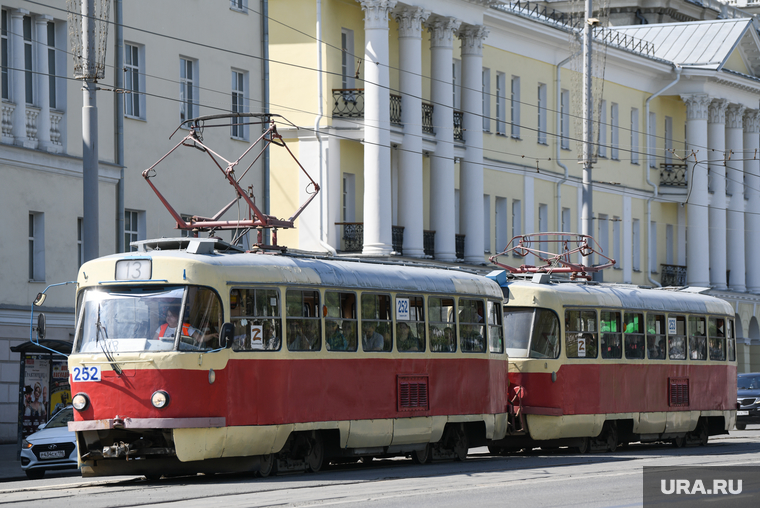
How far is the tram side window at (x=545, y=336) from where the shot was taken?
23.9 meters

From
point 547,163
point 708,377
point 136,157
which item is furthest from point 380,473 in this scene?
point 547,163

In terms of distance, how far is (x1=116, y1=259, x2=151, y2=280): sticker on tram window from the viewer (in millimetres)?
17125

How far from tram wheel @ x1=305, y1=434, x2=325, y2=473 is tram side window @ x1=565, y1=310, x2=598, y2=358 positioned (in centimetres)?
656

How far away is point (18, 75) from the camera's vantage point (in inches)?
1134

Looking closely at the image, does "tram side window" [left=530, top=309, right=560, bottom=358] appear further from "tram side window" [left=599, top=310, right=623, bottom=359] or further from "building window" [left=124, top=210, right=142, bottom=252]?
"building window" [left=124, top=210, right=142, bottom=252]

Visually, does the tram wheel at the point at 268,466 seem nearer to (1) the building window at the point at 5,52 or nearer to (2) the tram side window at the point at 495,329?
(2) the tram side window at the point at 495,329

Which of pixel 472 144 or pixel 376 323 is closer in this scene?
pixel 376 323

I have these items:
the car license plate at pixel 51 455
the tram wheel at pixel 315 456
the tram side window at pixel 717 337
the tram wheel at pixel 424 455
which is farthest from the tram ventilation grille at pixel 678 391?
the car license plate at pixel 51 455

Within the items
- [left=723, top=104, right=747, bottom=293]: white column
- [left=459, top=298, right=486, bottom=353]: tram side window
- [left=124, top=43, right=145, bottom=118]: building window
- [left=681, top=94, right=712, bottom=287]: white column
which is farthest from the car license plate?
[left=723, top=104, right=747, bottom=293]: white column

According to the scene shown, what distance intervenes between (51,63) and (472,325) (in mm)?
12317

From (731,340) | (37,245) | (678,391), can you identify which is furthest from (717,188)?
(37,245)

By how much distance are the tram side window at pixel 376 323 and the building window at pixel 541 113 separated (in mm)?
32182

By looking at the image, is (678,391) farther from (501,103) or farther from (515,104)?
(515,104)

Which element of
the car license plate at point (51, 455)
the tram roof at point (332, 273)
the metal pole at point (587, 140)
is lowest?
the car license plate at point (51, 455)
